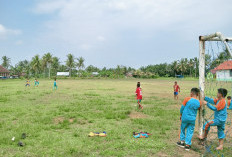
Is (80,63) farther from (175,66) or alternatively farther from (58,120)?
(58,120)

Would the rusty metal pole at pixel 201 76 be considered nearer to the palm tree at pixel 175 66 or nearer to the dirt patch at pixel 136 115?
the dirt patch at pixel 136 115

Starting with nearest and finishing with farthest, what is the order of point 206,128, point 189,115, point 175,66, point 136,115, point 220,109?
point 220,109, point 189,115, point 206,128, point 136,115, point 175,66

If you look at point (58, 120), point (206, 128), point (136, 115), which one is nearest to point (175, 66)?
point (136, 115)

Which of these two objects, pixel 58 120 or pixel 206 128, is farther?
pixel 58 120

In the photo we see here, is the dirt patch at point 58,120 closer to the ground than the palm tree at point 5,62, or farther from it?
closer to the ground

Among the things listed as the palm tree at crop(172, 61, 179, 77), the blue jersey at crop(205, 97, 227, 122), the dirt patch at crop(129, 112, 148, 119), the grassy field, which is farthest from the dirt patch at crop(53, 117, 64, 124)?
the palm tree at crop(172, 61, 179, 77)

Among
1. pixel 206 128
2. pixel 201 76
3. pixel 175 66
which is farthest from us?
pixel 175 66

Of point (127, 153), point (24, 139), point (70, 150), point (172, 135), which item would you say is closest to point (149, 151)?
point (127, 153)

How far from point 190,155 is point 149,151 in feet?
3.47

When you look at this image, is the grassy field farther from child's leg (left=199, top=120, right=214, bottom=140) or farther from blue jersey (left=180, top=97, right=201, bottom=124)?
blue jersey (left=180, top=97, right=201, bottom=124)

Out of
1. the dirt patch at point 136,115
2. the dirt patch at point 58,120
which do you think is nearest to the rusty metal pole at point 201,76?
the dirt patch at point 136,115

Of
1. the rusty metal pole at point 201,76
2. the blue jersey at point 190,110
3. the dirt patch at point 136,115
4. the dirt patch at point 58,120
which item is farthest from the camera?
the dirt patch at point 136,115

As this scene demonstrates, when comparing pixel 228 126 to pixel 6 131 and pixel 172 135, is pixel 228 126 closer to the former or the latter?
pixel 172 135

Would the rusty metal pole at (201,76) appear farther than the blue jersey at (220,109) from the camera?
Yes
